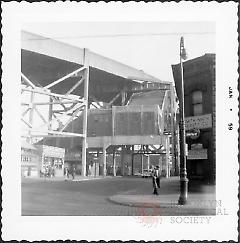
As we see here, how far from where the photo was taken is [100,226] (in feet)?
42.7

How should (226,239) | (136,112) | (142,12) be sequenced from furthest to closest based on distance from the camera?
(136,112)
(142,12)
(226,239)

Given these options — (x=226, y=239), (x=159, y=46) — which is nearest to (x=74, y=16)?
(x=159, y=46)

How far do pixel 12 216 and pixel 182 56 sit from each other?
932 centimetres

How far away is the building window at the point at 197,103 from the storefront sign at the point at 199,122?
40 cm

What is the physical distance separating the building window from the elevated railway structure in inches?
726

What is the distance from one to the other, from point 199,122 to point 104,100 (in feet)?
134

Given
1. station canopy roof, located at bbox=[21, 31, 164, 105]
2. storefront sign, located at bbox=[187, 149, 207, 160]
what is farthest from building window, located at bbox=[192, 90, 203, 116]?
station canopy roof, located at bbox=[21, 31, 164, 105]

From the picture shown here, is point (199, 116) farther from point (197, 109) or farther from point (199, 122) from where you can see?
point (197, 109)

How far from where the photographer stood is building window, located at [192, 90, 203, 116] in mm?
22966

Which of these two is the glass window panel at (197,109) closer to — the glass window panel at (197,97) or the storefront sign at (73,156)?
the glass window panel at (197,97)

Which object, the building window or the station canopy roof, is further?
the station canopy roof

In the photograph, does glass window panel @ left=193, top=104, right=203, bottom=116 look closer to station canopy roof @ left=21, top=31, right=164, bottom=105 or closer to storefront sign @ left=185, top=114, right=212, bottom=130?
storefront sign @ left=185, top=114, right=212, bottom=130

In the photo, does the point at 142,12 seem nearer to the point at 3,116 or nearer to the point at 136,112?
the point at 3,116

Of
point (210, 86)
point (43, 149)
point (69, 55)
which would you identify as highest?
point (69, 55)
